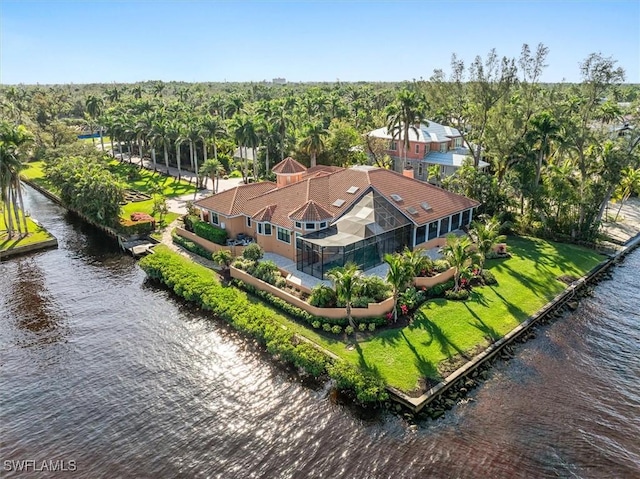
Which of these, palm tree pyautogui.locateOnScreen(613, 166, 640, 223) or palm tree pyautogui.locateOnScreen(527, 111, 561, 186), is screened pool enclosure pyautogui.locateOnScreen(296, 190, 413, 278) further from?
palm tree pyautogui.locateOnScreen(613, 166, 640, 223)

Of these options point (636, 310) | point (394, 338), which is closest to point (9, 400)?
point (394, 338)

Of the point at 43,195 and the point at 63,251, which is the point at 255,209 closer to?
the point at 63,251

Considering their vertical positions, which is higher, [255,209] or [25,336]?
[255,209]

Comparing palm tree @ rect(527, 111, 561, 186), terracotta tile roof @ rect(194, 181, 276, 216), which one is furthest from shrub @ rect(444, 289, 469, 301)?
terracotta tile roof @ rect(194, 181, 276, 216)

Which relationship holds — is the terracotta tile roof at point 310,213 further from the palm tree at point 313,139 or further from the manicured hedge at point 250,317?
the palm tree at point 313,139

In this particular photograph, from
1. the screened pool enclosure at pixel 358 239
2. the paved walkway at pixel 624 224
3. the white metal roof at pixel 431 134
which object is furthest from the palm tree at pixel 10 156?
the paved walkway at pixel 624 224
